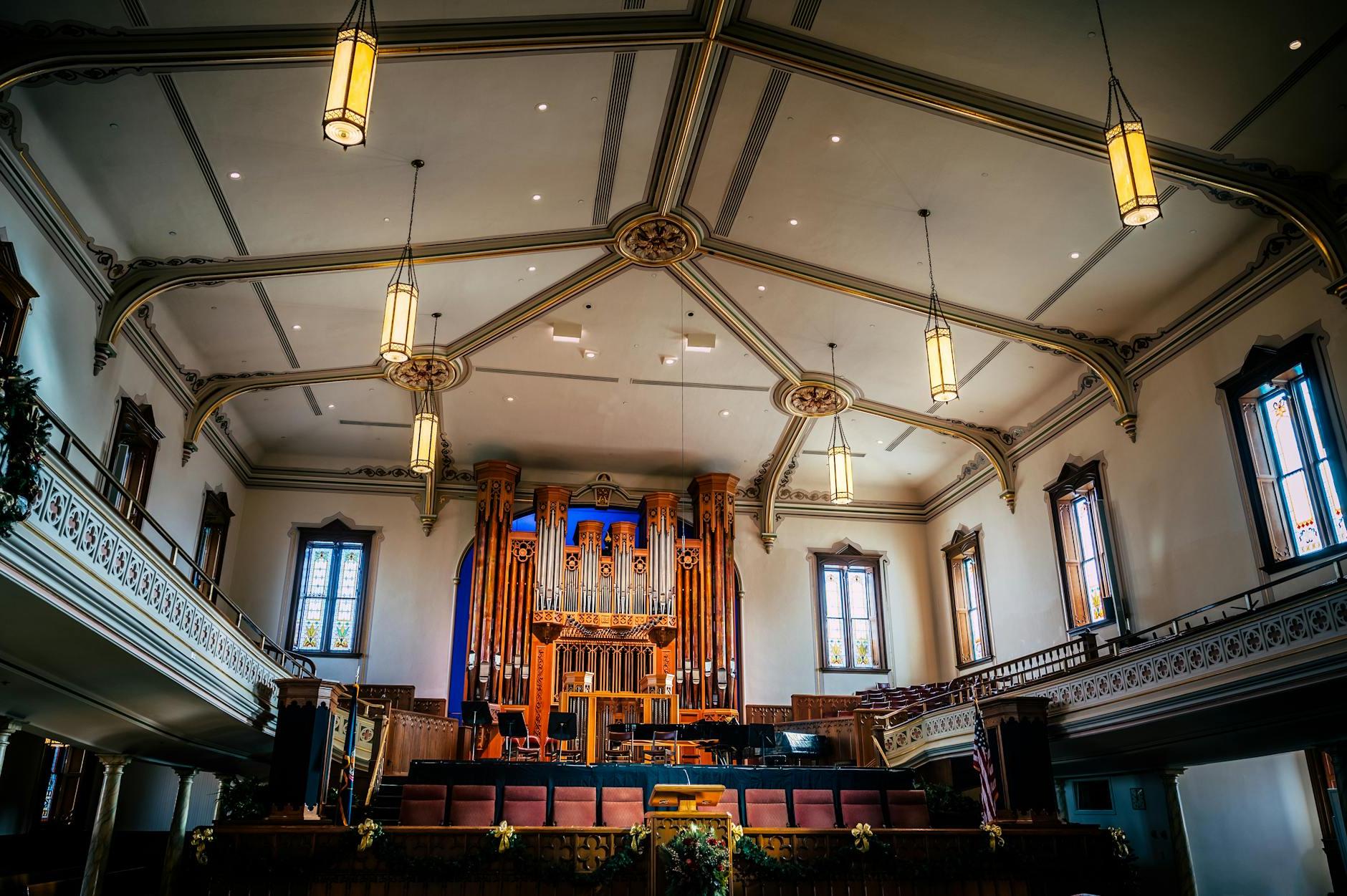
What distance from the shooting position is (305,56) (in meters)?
8.82

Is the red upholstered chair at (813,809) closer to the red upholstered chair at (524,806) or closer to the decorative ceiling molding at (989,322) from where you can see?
the red upholstered chair at (524,806)

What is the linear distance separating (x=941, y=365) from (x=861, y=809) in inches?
191

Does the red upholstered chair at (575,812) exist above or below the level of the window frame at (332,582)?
below

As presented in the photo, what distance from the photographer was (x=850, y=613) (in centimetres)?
1906

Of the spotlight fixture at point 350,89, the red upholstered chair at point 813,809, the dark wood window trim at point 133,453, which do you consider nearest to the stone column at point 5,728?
the dark wood window trim at point 133,453

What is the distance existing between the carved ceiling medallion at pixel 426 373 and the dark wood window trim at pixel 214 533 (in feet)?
12.0

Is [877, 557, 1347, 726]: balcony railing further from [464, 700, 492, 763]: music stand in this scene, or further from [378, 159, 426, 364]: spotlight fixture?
[378, 159, 426, 364]: spotlight fixture

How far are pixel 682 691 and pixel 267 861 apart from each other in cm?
956

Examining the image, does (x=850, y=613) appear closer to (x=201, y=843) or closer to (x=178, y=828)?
(x=178, y=828)

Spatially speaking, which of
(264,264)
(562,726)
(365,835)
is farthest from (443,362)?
(365,835)

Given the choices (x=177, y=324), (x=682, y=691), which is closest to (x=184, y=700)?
(x=177, y=324)

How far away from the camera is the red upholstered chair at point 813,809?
10008mm

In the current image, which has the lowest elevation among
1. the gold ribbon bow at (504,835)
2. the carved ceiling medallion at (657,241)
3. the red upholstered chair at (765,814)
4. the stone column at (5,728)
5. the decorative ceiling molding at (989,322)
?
the gold ribbon bow at (504,835)

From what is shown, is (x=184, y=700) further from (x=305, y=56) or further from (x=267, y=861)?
(x=305, y=56)
